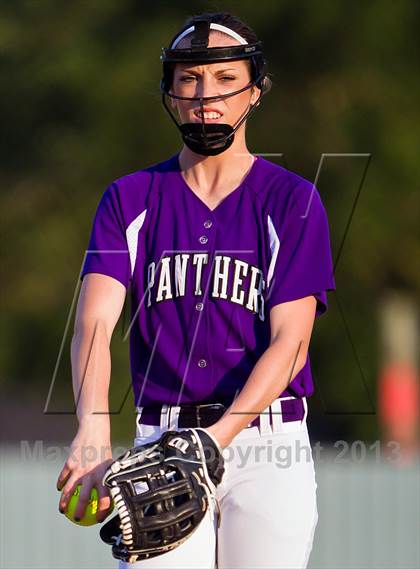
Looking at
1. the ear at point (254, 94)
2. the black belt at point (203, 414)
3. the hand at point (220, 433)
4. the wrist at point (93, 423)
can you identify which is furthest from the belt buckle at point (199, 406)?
the ear at point (254, 94)

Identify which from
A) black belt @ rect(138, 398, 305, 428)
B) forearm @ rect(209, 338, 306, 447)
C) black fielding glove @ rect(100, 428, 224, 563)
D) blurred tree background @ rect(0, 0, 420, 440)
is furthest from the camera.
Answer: blurred tree background @ rect(0, 0, 420, 440)

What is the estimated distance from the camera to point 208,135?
3.21 meters

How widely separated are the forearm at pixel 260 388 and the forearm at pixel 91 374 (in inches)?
12.1

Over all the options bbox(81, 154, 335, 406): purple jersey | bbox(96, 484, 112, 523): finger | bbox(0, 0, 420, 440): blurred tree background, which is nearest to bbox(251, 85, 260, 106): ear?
bbox(81, 154, 335, 406): purple jersey

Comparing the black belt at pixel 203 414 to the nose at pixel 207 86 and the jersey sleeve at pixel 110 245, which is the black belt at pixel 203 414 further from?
the nose at pixel 207 86

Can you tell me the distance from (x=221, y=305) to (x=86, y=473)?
0.56m

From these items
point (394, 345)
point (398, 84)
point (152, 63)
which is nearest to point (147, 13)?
point (152, 63)

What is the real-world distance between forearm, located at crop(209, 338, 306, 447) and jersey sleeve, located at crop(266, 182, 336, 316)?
147 millimetres

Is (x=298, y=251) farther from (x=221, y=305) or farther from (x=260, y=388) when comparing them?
(x=260, y=388)

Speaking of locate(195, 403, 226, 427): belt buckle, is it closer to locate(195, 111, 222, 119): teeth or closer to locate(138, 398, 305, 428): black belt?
locate(138, 398, 305, 428): black belt

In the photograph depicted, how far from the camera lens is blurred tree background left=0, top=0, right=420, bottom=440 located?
12.1 meters

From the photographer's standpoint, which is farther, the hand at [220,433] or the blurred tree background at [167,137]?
the blurred tree background at [167,137]

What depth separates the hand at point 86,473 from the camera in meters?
2.97

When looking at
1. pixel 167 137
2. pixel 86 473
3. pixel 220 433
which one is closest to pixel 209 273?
pixel 220 433
